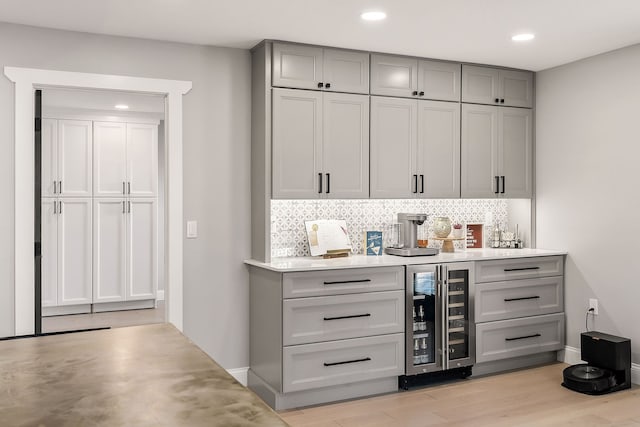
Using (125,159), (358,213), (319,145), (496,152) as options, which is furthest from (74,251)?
(496,152)

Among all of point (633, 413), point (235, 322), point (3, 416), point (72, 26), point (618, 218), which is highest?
point (72, 26)

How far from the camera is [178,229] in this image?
3.92m

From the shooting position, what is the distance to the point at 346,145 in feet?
13.6

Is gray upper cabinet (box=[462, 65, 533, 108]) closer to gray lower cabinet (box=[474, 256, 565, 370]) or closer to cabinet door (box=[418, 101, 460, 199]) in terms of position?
cabinet door (box=[418, 101, 460, 199])

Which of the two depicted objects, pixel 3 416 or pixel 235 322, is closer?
pixel 3 416

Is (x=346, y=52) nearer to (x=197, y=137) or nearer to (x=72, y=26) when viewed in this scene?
(x=197, y=137)

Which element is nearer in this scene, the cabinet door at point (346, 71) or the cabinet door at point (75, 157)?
the cabinet door at point (346, 71)

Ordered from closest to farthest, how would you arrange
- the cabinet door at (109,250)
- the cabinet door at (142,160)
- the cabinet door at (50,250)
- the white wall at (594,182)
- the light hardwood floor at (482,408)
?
the light hardwood floor at (482,408) < the white wall at (594,182) < the cabinet door at (50,250) < the cabinet door at (109,250) < the cabinet door at (142,160)

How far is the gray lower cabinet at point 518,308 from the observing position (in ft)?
14.2

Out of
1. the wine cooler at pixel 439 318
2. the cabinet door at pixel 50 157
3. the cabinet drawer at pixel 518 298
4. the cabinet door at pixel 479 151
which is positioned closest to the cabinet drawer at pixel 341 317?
the wine cooler at pixel 439 318

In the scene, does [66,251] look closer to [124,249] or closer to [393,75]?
[124,249]

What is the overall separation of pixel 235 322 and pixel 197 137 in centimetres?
133

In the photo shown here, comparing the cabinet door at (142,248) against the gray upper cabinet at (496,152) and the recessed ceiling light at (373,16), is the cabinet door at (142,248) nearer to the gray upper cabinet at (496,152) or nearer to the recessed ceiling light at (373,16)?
the gray upper cabinet at (496,152)

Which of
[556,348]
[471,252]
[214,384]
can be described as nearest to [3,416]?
[214,384]
